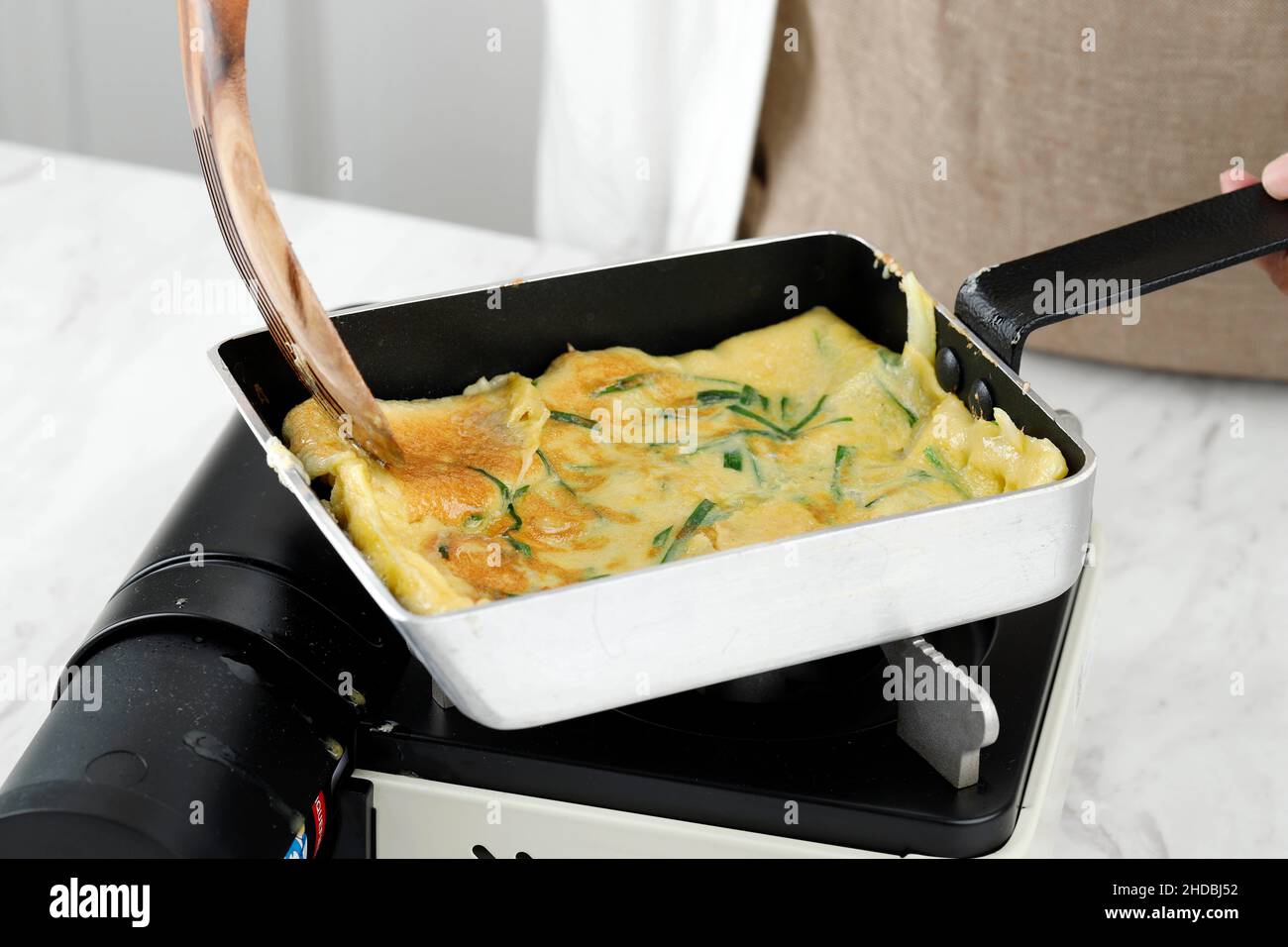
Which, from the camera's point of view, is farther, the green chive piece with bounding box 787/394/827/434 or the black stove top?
the green chive piece with bounding box 787/394/827/434

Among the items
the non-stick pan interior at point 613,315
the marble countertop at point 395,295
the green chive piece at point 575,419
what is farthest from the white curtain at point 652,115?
the green chive piece at point 575,419

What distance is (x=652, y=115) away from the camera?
1.55 meters

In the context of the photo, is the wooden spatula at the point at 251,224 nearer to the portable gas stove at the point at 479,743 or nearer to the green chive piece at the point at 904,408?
the portable gas stove at the point at 479,743

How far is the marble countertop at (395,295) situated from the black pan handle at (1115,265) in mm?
257

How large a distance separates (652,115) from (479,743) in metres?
0.96

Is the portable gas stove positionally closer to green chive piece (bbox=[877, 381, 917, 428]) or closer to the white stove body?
the white stove body

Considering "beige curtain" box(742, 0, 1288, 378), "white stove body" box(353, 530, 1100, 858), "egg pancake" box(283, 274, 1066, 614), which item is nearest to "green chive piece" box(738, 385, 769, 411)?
"egg pancake" box(283, 274, 1066, 614)

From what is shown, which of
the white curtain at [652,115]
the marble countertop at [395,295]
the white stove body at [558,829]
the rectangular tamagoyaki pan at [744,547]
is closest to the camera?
→ the rectangular tamagoyaki pan at [744,547]

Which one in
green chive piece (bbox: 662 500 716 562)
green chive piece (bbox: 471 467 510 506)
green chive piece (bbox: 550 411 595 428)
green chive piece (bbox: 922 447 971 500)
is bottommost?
green chive piece (bbox: 662 500 716 562)

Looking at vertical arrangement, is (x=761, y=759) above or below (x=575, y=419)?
below

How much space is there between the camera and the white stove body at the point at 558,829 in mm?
718

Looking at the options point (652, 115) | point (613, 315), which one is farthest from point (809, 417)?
point (652, 115)

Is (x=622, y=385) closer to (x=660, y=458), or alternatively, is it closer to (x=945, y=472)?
(x=660, y=458)

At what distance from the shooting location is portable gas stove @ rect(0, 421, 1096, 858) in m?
0.67
